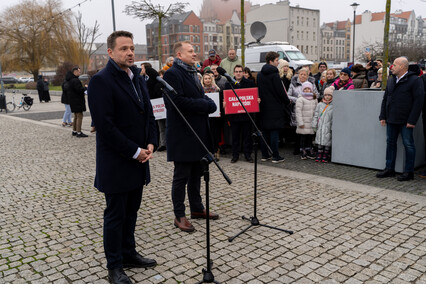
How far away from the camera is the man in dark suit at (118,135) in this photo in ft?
10.8

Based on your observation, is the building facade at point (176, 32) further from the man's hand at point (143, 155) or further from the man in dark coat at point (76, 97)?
the man's hand at point (143, 155)

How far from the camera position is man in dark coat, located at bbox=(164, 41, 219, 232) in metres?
4.61

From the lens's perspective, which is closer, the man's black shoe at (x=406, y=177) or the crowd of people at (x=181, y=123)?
the crowd of people at (x=181, y=123)

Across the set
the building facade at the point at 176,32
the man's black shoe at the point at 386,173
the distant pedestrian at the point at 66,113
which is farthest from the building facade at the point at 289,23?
the man's black shoe at the point at 386,173

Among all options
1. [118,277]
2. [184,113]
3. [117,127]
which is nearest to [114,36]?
[117,127]

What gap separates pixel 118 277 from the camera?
3.51 meters

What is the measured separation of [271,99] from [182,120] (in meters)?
3.87

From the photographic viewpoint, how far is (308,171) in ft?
24.6

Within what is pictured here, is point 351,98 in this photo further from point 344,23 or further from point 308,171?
point 344,23

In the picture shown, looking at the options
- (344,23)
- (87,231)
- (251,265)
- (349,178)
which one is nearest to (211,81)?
(349,178)

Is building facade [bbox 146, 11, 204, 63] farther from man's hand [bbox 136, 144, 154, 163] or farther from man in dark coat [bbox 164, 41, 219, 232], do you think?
man's hand [bbox 136, 144, 154, 163]

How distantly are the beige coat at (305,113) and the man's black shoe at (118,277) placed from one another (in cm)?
571

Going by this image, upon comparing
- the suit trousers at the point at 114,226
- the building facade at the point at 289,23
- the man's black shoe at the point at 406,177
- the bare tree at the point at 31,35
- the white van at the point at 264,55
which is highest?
the building facade at the point at 289,23

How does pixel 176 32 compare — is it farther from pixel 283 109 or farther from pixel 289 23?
pixel 283 109
